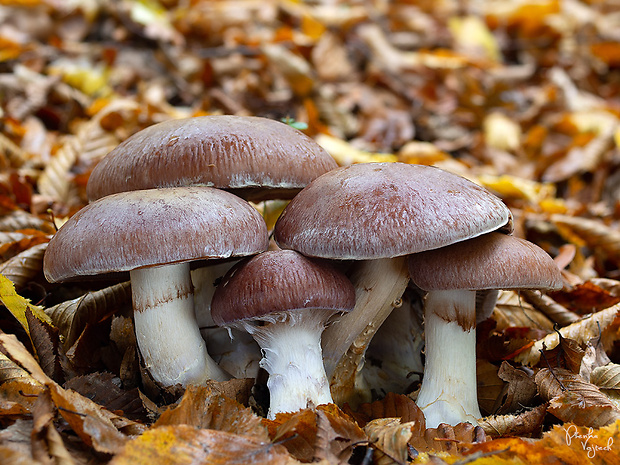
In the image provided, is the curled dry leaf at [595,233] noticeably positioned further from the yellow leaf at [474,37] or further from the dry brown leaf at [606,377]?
the yellow leaf at [474,37]

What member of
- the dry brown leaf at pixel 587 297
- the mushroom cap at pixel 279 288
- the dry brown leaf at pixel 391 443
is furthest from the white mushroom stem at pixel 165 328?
the dry brown leaf at pixel 587 297

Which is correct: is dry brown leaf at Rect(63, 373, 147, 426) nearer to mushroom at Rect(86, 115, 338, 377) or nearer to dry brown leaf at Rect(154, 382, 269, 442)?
dry brown leaf at Rect(154, 382, 269, 442)

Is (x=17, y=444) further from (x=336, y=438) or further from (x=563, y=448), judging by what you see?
(x=563, y=448)

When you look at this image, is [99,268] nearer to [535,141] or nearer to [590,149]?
[590,149]

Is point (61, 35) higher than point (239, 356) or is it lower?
higher

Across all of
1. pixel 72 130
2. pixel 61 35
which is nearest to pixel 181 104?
pixel 72 130

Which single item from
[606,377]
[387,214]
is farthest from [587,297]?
[387,214]
